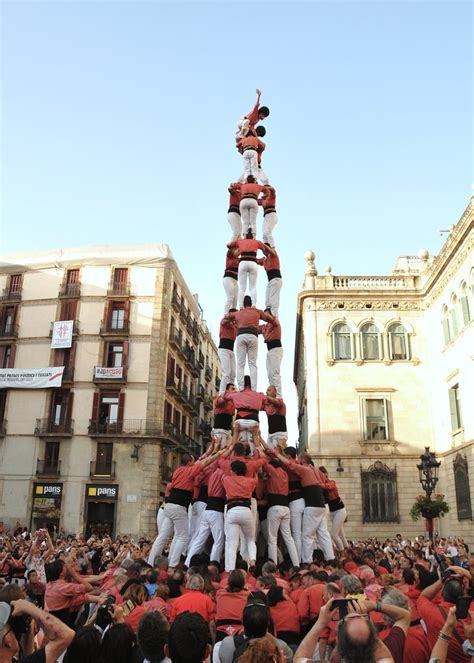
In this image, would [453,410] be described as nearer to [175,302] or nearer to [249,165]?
[249,165]

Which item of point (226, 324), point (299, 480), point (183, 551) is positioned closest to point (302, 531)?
point (299, 480)

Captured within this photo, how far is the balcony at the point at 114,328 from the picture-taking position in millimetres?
33875

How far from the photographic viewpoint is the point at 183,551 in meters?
11.3

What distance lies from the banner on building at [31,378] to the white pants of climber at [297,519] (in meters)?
23.7

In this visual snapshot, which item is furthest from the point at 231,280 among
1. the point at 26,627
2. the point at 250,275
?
the point at 26,627

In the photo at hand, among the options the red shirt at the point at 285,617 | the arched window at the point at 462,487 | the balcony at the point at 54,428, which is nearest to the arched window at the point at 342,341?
the arched window at the point at 462,487

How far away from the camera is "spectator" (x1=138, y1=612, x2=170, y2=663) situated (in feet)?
11.2

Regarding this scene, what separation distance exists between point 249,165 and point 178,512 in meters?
9.70

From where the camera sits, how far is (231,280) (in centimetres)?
1530

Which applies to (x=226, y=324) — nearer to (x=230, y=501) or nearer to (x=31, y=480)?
(x=230, y=501)

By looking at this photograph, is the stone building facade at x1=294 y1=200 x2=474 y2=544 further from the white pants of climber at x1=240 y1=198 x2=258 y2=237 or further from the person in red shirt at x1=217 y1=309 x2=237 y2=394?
the person in red shirt at x1=217 y1=309 x2=237 y2=394

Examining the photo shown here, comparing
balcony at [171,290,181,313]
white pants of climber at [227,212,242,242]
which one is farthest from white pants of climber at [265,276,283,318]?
balcony at [171,290,181,313]

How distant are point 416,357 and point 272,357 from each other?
58.7 feet

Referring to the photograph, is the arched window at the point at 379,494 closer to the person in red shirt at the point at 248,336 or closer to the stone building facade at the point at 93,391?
the stone building facade at the point at 93,391
